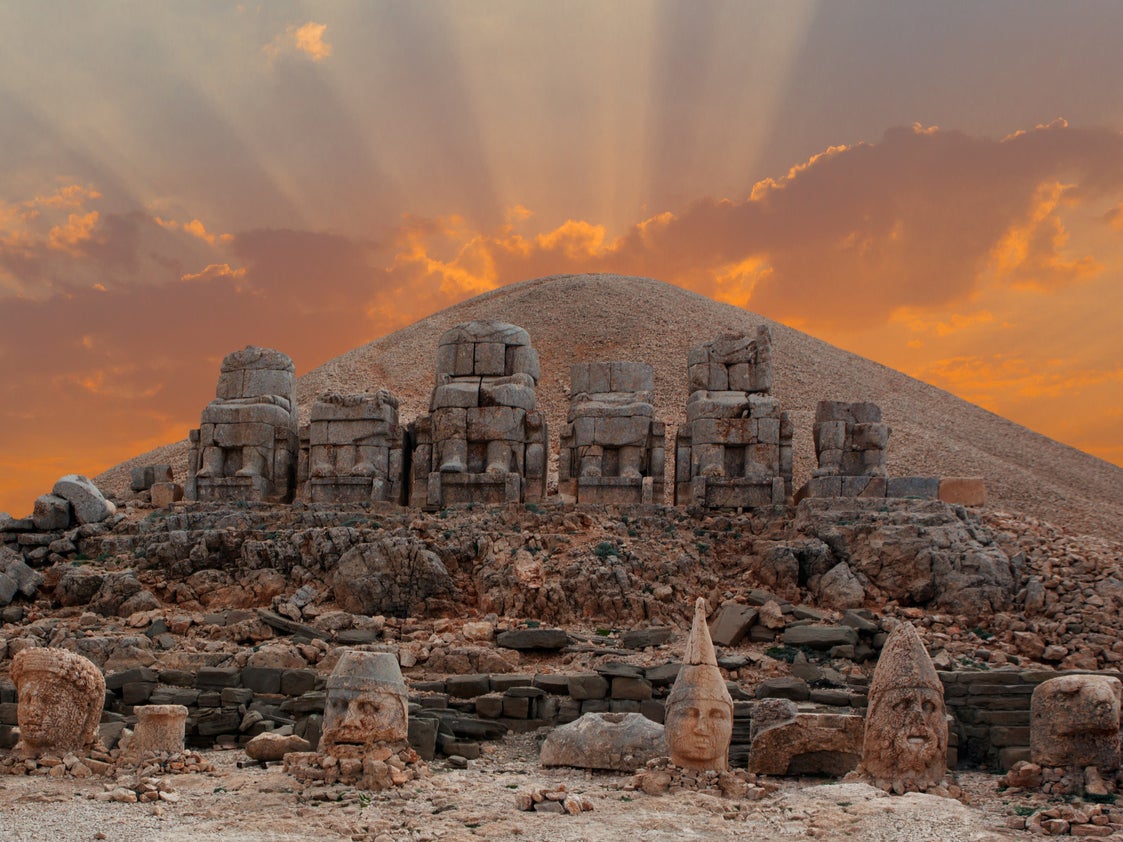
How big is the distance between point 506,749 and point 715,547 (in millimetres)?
6312

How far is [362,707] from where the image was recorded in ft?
36.3

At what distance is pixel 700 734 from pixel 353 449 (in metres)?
11.0

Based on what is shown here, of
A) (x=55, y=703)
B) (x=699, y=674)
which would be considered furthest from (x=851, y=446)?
(x=55, y=703)

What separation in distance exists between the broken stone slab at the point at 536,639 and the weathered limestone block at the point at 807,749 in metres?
3.86

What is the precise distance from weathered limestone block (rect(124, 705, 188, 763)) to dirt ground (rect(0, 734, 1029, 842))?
66 cm

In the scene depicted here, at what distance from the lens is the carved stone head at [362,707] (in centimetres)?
1098

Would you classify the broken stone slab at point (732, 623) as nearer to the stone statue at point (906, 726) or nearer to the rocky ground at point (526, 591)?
the rocky ground at point (526, 591)

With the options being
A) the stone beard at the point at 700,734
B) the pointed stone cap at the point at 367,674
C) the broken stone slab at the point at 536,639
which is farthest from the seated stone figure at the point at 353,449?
the stone beard at the point at 700,734

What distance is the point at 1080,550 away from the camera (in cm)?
1798

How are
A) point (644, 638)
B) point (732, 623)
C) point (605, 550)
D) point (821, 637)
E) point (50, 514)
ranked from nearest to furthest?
point (821, 637) < point (644, 638) < point (732, 623) < point (605, 550) < point (50, 514)

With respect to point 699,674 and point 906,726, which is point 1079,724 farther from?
point 699,674

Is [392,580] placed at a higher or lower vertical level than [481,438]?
lower

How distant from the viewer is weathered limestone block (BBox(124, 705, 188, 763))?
39.2 ft

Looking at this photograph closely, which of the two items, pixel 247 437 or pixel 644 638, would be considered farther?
pixel 247 437
